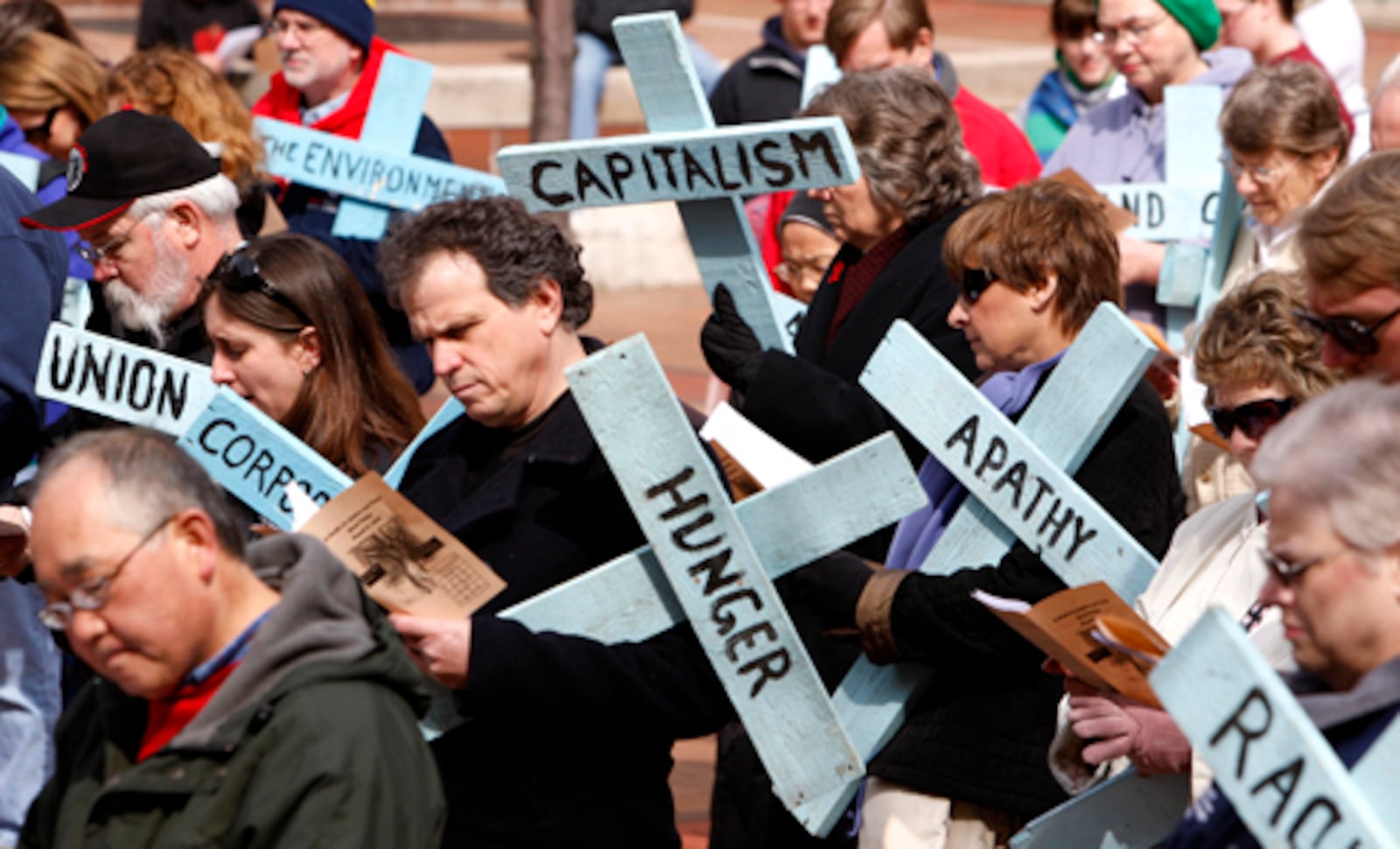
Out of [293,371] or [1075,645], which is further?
[293,371]

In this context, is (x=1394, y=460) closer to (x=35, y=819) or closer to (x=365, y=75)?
(x=35, y=819)

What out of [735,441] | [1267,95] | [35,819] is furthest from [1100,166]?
[35,819]

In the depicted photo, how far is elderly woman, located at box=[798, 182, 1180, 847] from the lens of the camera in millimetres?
3516

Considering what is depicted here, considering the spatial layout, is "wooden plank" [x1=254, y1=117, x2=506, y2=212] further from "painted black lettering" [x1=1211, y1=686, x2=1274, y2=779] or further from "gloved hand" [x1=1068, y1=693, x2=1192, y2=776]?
"painted black lettering" [x1=1211, y1=686, x2=1274, y2=779]

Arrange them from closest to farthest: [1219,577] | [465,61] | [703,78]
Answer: [1219,577]
[703,78]
[465,61]

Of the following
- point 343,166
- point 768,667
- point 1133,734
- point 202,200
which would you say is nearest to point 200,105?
point 343,166

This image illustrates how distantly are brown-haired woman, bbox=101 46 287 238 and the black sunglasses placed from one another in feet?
10.6

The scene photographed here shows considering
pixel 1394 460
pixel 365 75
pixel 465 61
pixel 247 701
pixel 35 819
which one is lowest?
pixel 465 61

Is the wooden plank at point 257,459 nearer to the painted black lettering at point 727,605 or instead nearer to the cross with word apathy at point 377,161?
the painted black lettering at point 727,605

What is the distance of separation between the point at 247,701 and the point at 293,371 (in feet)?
5.12

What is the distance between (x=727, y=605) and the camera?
3.26 meters

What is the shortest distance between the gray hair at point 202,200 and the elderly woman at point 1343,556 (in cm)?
280

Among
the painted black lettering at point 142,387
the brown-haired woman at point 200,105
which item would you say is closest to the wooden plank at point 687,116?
A: the painted black lettering at point 142,387

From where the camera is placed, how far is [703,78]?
10320mm
